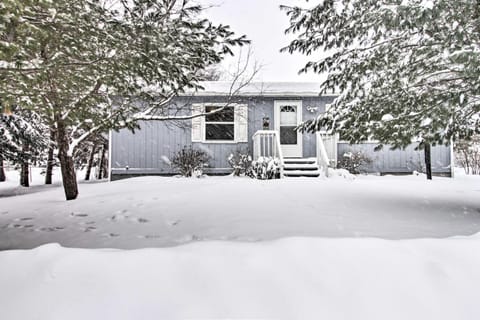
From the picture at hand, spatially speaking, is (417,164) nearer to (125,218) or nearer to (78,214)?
(125,218)

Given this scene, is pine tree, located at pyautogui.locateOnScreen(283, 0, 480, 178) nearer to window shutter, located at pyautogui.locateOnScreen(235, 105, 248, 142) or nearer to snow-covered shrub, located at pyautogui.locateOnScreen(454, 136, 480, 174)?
window shutter, located at pyautogui.locateOnScreen(235, 105, 248, 142)

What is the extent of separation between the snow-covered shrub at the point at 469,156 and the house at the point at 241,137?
224 inches

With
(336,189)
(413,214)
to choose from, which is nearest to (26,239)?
(413,214)

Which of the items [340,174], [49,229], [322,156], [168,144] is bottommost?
[49,229]

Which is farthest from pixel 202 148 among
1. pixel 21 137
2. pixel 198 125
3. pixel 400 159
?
pixel 400 159

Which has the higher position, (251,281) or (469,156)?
(469,156)

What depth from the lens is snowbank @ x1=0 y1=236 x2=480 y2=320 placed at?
1.54 meters

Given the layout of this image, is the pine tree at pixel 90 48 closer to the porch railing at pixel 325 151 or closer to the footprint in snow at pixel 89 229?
the footprint in snow at pixel 89 229

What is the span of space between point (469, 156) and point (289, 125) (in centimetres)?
1086

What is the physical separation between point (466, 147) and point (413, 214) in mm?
14334

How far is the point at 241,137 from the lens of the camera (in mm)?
12094

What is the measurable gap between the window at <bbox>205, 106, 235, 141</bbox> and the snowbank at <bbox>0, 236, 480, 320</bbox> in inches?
407

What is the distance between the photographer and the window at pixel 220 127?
12.2 m

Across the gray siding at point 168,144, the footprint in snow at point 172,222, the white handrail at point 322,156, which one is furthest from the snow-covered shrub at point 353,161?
the footprint in snow at point 172,222
